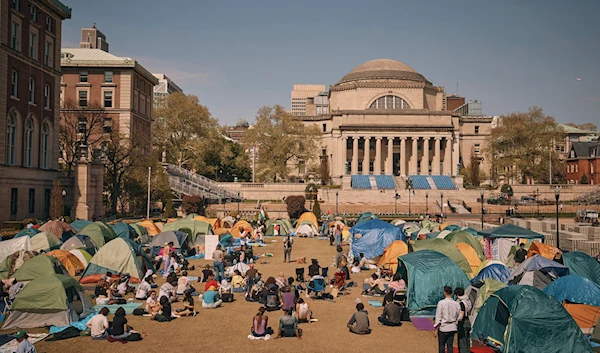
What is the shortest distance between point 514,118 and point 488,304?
7214 centimetres

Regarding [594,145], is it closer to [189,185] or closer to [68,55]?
[189,185]

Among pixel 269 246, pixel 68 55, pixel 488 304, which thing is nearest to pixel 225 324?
pixel 488 304

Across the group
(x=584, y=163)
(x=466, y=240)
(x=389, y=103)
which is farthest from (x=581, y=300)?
(x=389, y=103)

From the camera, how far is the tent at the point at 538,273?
59.8 feet

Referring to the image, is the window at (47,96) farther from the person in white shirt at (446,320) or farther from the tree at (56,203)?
the person in white shirt at (446,320)

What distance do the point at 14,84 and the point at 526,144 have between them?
67.7m

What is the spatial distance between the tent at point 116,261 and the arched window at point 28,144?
22797mm

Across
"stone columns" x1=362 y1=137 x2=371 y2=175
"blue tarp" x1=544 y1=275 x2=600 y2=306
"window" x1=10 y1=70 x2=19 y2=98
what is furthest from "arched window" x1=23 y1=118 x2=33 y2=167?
"stone columns" x1=362 y1=137 x2=371 y2=175

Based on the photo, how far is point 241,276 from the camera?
2233cm

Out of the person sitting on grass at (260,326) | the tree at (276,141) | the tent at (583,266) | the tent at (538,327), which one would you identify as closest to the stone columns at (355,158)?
the tree at (276,141)

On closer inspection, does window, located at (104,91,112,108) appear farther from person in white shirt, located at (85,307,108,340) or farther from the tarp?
person in white shirt, located at (85,307,108,340)

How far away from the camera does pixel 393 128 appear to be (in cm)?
9088

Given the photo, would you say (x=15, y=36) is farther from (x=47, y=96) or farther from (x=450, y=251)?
(x=450, y=251)

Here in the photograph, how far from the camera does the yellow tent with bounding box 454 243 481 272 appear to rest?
23.3 meters
